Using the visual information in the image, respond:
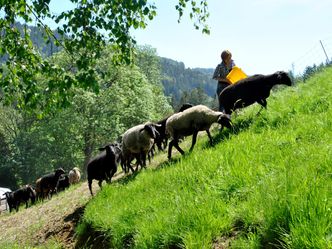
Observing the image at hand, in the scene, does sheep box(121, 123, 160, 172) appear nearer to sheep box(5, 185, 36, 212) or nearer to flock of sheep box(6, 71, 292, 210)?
flock of sheep box(6, 71, 292, 210)

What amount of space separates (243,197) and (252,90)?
6.40m

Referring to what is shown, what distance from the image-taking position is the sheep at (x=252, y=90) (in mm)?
11289

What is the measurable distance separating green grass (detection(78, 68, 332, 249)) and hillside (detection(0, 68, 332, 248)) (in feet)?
0.04

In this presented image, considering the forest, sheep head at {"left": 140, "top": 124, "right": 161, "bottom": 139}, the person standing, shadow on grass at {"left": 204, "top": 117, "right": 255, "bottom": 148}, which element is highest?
the forest

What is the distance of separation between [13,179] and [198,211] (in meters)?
67.8

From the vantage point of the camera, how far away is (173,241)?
5094 millimetres

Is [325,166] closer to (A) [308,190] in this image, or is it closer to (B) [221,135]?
(A) [308,190]

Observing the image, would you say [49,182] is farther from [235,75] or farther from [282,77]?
[282,77]

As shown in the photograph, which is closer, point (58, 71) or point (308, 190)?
point (308, 190)

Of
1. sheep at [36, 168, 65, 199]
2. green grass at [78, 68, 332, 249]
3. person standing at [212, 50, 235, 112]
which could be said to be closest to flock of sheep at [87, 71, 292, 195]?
person standing at [212, 50, 235, 112]

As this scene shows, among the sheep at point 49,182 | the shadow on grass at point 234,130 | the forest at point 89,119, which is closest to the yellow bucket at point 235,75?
the shadow on grass at point 234,130

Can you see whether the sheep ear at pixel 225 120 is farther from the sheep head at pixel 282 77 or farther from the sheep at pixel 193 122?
the sheep head at pixel 282 77

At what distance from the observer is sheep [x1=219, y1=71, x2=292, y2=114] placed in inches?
444

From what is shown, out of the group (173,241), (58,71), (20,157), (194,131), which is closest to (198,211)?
(173,241)
